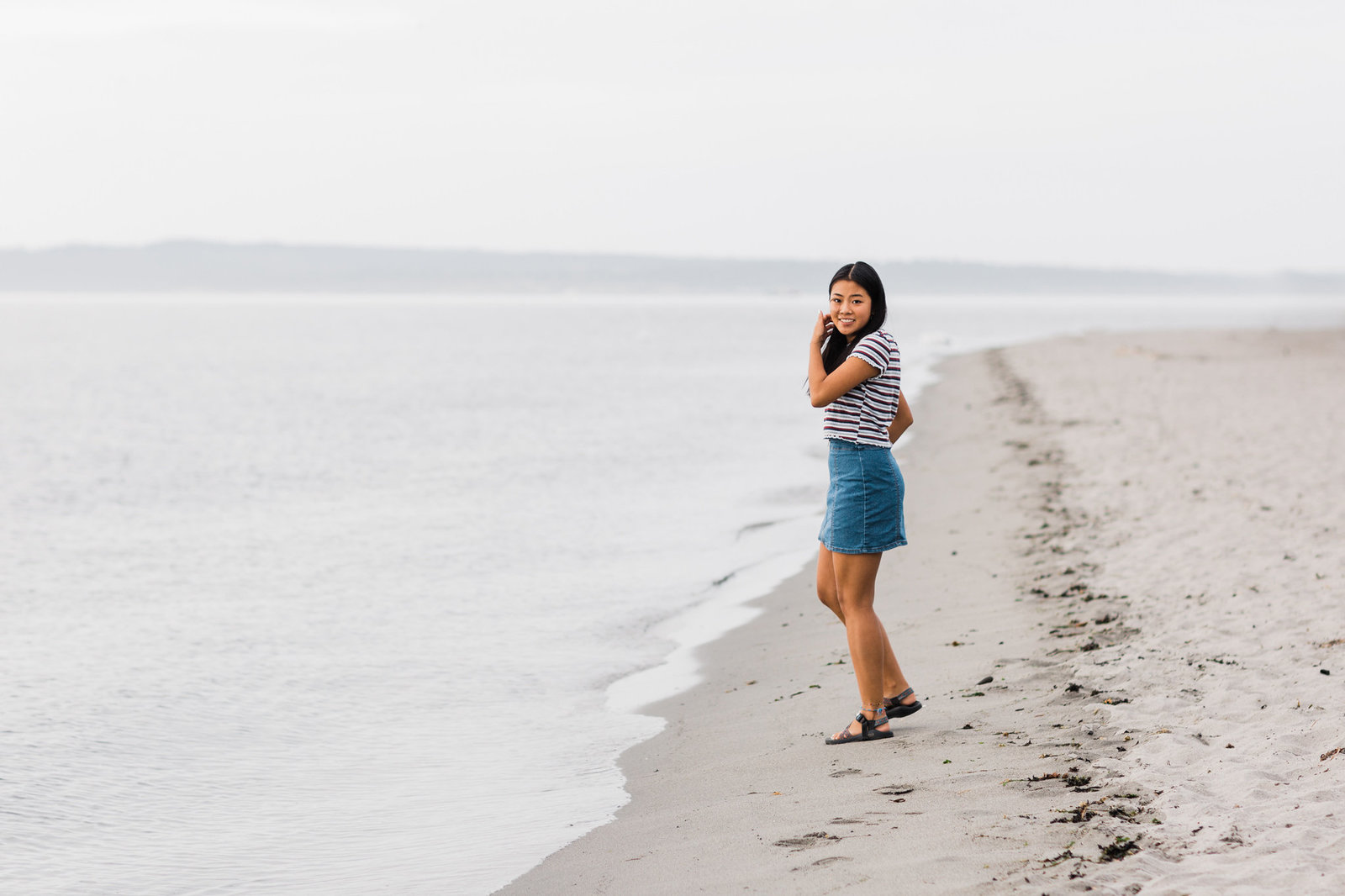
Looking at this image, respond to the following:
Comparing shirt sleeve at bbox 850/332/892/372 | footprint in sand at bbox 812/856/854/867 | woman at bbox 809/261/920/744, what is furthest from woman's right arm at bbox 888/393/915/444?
footprint in sand at bbox 812/856/854/867

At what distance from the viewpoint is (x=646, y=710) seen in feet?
19.2

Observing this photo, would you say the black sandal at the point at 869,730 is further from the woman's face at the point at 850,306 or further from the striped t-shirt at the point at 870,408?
the woman's face at the point at 850,306

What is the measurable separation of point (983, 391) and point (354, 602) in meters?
18.5

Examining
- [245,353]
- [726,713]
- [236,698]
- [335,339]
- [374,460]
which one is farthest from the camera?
[335,339]

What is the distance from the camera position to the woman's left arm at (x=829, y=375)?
4062 millimetres

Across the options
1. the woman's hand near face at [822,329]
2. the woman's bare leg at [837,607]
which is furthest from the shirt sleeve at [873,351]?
the woman's bare leg at [837,607]

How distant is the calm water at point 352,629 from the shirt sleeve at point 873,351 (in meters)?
2.03

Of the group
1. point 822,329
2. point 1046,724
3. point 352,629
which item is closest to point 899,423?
point 822,329

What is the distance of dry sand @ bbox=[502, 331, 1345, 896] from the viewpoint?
324 cm

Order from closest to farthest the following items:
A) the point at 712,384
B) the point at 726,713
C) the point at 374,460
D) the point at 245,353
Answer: the point at 726,713, the point at 374,460, the point at 712,384, the point at 245,353

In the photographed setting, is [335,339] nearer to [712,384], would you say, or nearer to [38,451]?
[712,384]

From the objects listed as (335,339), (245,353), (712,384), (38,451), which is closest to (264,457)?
(38,451)

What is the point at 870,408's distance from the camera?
419 cm

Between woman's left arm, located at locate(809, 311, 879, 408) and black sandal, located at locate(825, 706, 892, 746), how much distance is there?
1.32 metres
